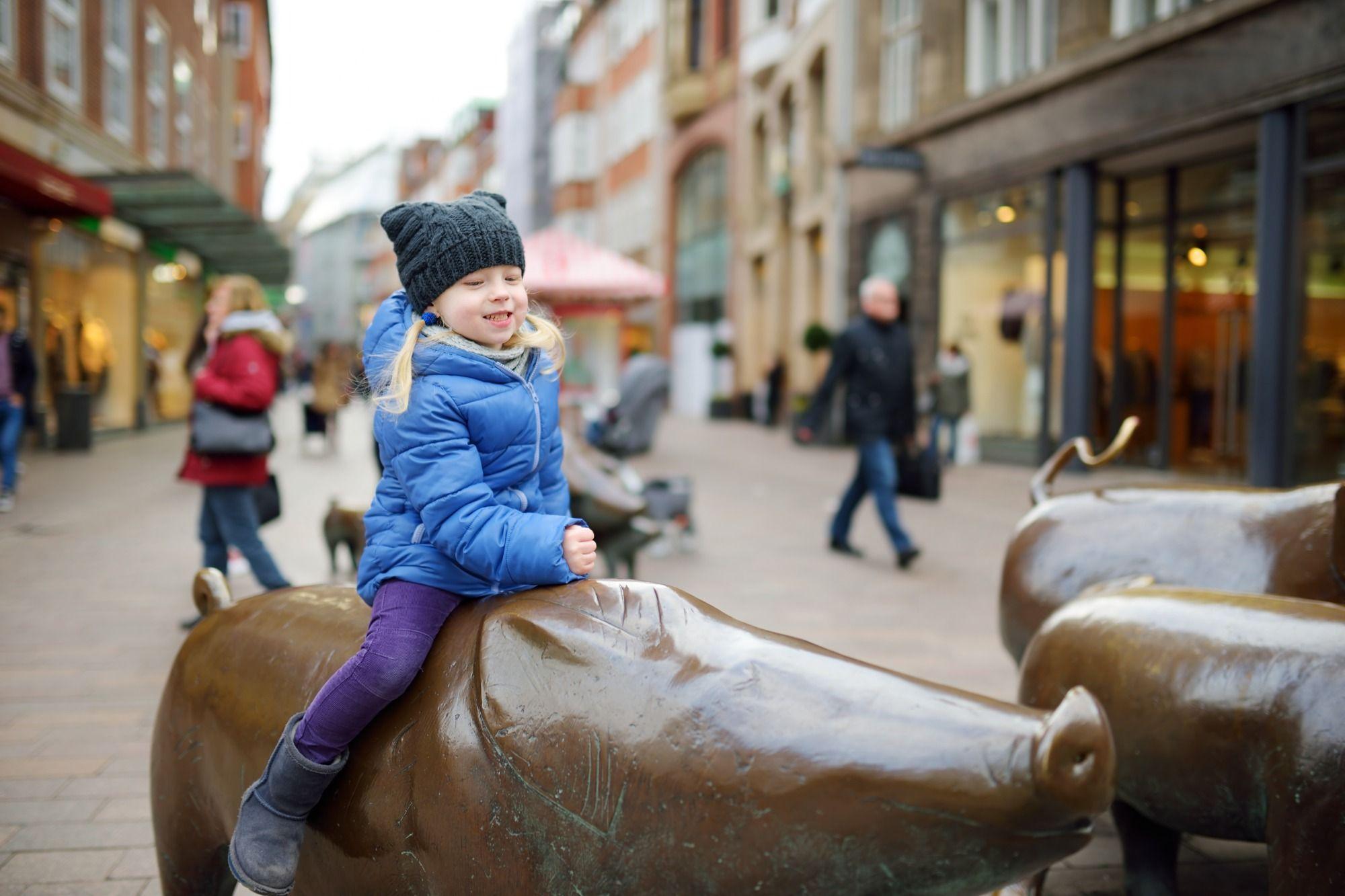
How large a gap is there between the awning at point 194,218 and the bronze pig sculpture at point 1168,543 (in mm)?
14752

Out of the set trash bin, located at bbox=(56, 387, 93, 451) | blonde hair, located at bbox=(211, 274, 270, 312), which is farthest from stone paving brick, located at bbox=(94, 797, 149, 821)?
trash bin, located at bbox=(56, 387, 93, 451)

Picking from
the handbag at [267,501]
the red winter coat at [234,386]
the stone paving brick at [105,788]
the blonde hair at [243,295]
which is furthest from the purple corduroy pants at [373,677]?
the handbag at [267,501]

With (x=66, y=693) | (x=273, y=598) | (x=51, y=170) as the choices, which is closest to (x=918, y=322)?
(x=51, y=170)

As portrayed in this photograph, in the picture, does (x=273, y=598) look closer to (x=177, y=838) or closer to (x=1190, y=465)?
(x=177, y=838)

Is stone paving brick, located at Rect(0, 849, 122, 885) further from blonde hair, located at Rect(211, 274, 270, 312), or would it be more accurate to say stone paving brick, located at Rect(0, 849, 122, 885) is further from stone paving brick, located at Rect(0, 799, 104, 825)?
blonde hair, located at Rect(211, 274, 270, 312)

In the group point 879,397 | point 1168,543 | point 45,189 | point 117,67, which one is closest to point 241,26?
point 117,67

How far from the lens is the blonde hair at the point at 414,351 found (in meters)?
1.95

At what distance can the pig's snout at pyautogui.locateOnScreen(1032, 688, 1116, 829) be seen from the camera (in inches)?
56.4

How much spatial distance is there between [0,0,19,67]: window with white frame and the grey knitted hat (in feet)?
45.6

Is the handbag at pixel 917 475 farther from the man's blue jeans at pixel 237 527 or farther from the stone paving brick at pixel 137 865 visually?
the stone paving brick at pixel 137 865

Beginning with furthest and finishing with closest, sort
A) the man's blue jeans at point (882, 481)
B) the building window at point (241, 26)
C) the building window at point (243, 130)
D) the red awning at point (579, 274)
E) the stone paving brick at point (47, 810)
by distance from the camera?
the building window at point (243, 130), the building window at point (241, 26), the red awning at point (579, 274), the man's blue jeans at point (882, 481), the stone paving brick at point (47, 810)

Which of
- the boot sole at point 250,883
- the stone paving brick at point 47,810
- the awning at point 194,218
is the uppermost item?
the awning at point 194,218

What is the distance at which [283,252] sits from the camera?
26547mm

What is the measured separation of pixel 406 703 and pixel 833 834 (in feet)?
2.46
